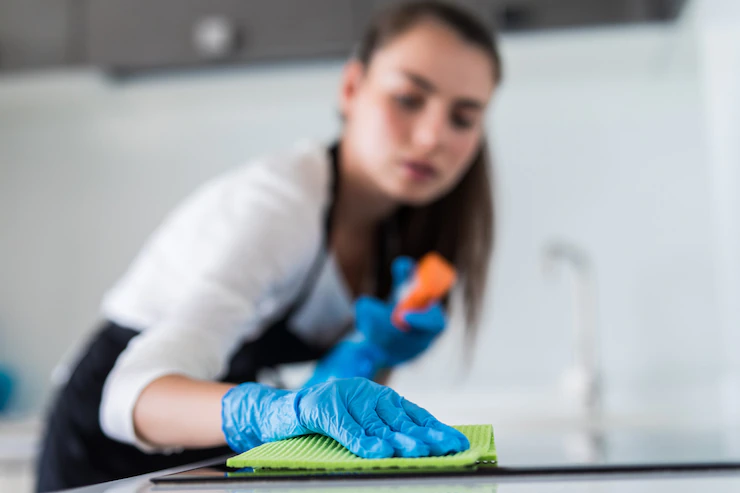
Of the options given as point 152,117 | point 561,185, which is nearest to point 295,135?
point 152,117

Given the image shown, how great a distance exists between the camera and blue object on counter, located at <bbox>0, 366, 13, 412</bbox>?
78.0 inches

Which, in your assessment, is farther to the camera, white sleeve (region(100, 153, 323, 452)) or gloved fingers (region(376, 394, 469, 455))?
white sleeve (region(100, 153, 323, 452))

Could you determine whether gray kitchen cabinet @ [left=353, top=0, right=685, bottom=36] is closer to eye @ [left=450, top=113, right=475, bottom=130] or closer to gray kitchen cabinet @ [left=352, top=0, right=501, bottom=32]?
gray kitchen cabinet @ [left=352, top=0, right=501, bottom=32]

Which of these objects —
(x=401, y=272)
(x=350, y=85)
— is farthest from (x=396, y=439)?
(x=350, y=85)

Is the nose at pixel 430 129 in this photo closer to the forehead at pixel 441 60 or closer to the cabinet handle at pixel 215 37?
the forehead at pixel 441 60

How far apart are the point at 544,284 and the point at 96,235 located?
4.15 ft

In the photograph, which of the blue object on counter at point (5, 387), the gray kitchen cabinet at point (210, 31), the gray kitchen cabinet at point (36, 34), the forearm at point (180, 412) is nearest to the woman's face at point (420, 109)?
the forearm at point (180, 412)

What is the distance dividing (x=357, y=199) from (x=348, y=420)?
702mm

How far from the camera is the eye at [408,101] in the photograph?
103cm

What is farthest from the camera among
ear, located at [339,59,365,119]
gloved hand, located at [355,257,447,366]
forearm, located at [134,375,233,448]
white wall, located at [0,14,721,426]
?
white wall, located at [0,14,721,426]

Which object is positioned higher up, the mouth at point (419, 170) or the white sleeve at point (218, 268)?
the mouth at point (419, 170)

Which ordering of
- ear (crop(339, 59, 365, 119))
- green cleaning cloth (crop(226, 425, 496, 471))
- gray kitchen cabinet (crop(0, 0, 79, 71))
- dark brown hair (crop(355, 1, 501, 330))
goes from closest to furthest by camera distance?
green cleaning cloth (crop(226, 425, 496, 471)) → ear (crop(339, 59, 365, 119)) → dark brown hair (crop(355, 1, 501, 330)) → gray kitchen cabinet (crop(0, 0, 79, 71))

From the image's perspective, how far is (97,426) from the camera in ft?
3.07

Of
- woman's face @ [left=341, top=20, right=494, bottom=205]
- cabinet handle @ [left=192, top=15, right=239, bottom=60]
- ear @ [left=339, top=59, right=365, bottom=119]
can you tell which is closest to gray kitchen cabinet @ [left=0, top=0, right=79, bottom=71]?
cabinet handle @ [left=192, top=15, right=239, bottom=60]
